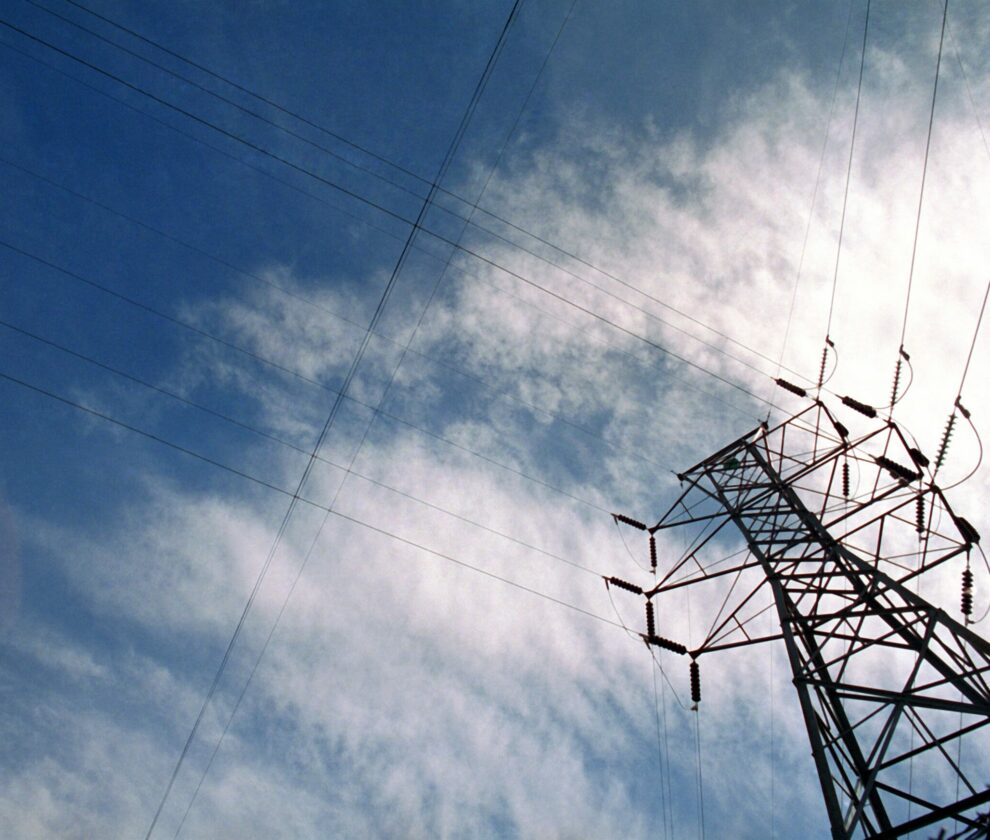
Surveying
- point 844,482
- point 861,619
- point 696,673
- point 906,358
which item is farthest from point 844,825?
point 906,358

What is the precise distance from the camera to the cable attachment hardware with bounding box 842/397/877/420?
1588 cm

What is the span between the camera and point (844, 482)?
15.7 meters

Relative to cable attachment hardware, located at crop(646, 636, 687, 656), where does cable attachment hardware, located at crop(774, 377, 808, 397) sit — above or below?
above

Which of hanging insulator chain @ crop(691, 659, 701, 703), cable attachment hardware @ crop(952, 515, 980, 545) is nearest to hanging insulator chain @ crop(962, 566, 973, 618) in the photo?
cable attachment hardware @ crop(952, 515, 980, 545)

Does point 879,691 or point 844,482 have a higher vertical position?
point 844,482

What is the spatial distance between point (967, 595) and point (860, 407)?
197 inches

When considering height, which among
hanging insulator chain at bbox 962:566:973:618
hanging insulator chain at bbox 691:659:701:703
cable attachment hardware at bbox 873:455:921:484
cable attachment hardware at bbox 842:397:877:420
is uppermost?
cable attachment hardware at bbox 842:397:877:420

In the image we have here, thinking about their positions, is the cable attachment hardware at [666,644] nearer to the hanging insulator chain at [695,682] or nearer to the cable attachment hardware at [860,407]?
the hanging insulator chain at [695,682]

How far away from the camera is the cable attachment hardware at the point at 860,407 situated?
15875 mm

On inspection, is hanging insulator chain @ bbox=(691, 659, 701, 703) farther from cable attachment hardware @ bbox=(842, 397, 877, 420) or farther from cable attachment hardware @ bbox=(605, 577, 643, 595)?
cable attachment hardware @ bbox=(842, 397, 877, 420)

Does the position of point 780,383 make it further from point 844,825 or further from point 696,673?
point 844,825

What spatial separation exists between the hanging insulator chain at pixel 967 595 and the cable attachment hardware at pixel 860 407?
419 cm

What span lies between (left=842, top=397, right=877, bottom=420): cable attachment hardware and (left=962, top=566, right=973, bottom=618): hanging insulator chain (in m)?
4.19

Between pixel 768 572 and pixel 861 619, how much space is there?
1452 mm
